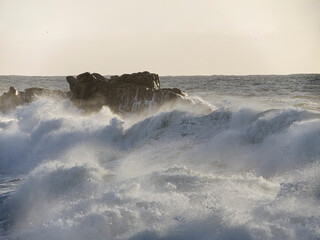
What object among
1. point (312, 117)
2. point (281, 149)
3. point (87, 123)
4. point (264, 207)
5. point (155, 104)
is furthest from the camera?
point (155, 104)

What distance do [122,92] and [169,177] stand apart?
46.9ft

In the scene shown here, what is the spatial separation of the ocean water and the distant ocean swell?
2 centimetres

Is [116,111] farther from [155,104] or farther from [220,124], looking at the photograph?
[220,124]

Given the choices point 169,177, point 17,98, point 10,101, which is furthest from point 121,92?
point 169,177

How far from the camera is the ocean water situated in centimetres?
885

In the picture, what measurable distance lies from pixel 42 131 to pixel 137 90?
568cm

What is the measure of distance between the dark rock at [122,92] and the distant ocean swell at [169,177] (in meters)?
2.92

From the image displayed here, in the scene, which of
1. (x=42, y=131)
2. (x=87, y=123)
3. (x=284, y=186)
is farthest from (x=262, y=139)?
(x=42, y=131)

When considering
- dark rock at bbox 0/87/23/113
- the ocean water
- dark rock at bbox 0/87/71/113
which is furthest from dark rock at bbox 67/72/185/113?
dark rock at bbox 0/87/23/113

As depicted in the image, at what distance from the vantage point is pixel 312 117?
15016 mm

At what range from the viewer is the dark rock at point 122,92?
963 inches

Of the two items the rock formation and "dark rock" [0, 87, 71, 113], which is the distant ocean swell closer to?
the rock formation

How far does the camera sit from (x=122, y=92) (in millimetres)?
25562

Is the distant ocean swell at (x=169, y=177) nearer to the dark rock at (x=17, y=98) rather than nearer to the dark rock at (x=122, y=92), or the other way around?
the dark rock at (x=122, y=92)
